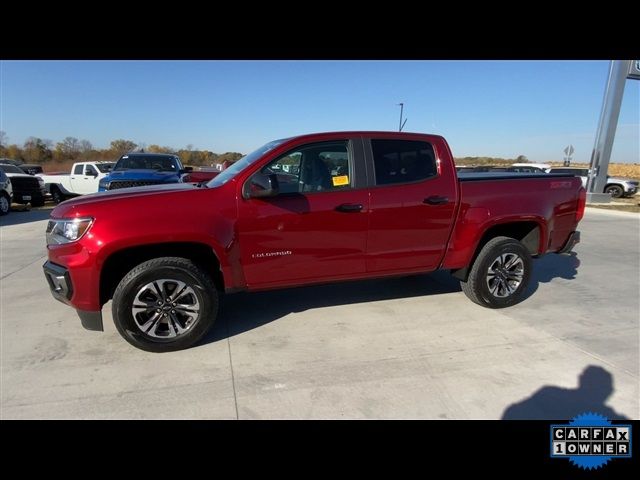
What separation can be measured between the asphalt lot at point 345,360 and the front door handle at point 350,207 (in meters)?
1.20

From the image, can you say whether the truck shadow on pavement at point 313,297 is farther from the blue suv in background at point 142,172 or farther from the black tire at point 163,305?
the blue suv in background at point 142,172

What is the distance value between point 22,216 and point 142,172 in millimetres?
6611

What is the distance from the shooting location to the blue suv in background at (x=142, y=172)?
8.17 m

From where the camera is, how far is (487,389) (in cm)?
278

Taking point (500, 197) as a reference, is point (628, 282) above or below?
below

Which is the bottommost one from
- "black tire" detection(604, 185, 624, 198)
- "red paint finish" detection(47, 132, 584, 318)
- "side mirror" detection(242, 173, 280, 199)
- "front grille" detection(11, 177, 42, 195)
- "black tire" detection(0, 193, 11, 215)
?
"black tire" detection(604, 185, 624, 198)

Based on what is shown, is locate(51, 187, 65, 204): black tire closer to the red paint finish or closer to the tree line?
the red paint finish

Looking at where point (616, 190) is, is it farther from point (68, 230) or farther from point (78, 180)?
point (78, 180)

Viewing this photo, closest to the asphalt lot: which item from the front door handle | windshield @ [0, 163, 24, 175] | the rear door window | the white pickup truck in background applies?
the front door handle

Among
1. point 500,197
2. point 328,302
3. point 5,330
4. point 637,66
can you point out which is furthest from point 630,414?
point 637,66

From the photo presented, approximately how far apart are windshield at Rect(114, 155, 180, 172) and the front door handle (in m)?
7.35
